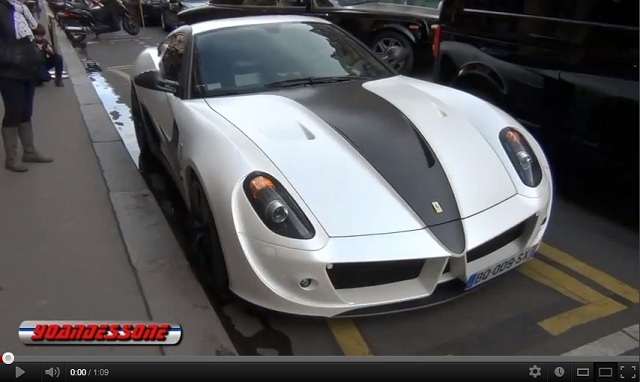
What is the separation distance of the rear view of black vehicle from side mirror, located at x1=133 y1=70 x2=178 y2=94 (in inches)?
104

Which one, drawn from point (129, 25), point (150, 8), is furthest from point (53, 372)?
point (150, 8)

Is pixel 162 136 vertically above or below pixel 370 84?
below

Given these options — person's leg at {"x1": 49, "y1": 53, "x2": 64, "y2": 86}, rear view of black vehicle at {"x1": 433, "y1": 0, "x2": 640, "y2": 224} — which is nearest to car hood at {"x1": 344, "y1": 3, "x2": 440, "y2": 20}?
rear view of black vehicle at {"x1": 433, "y1": 0, "x2": 640, "y2": 224}

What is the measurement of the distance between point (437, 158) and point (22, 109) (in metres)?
3.81

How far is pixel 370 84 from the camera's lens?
4508 millimetres

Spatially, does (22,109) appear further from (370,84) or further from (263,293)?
(263,293)

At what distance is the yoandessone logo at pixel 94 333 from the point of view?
2859mm

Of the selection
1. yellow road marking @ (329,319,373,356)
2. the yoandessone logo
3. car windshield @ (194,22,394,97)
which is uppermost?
car windshield @ (194,22,394,97)

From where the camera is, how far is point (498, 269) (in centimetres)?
334

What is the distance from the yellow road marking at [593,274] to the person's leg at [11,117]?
428 centimetres

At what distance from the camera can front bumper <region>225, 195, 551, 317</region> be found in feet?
9.82

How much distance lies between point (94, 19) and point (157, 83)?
13283mm

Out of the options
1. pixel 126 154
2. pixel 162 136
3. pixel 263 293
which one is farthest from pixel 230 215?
pixel 126 154

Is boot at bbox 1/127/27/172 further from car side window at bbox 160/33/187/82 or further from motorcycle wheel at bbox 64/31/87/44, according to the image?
motorcycle wheel at bbox 64/31/87/44
